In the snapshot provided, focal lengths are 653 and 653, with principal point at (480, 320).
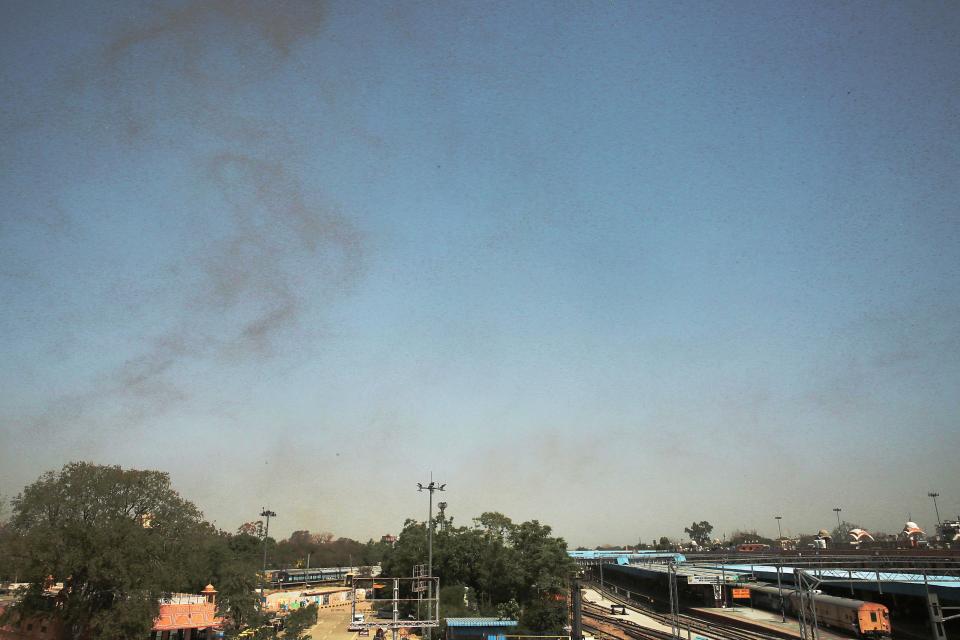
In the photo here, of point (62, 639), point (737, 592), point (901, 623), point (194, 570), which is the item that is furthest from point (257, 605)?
point (901, 623)

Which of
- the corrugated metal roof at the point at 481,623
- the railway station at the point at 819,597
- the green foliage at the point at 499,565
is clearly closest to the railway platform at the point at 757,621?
the railway station at the point at 819,597

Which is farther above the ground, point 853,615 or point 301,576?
point 853,615

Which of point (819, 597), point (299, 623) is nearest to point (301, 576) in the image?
point (299, 623)

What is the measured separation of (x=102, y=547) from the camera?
156ft

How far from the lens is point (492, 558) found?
78.9 m

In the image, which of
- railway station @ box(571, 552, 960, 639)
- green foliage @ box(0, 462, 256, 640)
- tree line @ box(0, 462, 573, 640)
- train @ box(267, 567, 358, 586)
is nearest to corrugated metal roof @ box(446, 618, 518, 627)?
tree line @ box(0, 462, 573, 640)

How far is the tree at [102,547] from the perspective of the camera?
47000 millimetres

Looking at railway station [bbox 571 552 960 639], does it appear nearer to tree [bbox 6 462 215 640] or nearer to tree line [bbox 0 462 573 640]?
tree line [bbox 0 462 573 640]

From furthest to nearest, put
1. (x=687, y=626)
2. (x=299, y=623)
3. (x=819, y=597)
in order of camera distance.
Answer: (x=819, y=597) → (x=687, y=626) → (x=299, y=623)

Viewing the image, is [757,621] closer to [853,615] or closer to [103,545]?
[853,615]

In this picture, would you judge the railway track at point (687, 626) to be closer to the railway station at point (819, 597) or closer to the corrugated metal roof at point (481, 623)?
the railway station at point (819, 597)

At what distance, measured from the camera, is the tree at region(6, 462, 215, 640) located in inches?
1850

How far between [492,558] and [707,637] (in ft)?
97.6

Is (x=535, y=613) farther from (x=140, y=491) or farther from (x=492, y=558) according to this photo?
(x=140, y=491)
